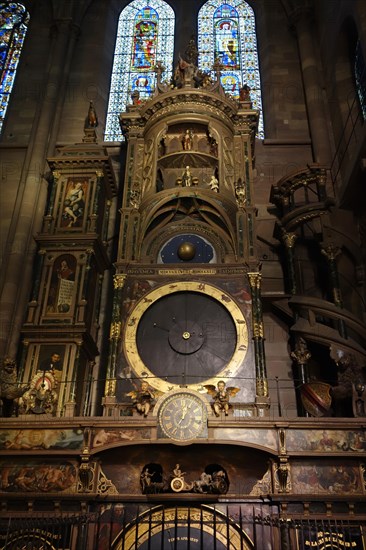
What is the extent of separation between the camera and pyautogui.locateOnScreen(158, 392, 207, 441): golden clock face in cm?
847

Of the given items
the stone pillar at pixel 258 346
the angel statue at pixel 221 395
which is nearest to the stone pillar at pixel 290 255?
the stone pillar at pixel 258 346

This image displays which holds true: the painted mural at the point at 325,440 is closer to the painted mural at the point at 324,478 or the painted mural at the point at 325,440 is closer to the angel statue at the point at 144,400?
the painted mural at the point at 324,478

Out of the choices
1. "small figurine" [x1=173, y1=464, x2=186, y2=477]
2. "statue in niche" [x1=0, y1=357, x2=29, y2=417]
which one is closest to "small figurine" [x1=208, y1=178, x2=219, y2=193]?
"statue in niche" [x1=0, y1=357, x2=29, y2=417]

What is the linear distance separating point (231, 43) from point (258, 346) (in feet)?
34.9

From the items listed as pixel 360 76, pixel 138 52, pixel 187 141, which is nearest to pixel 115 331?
pixel 187 141

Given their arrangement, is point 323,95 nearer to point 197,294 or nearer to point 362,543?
point 197,294

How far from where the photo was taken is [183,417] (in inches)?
337

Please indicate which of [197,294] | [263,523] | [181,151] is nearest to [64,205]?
[181,151]

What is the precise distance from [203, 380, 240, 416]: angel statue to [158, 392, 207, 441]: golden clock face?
0.35m

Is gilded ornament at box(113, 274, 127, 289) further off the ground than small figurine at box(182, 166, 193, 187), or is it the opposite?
small figurine at box(182, 166, 193, 187)

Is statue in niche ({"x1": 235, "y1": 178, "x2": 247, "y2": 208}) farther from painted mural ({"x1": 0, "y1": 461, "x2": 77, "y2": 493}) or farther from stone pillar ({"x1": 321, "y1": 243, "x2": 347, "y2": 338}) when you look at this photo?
painted mural ({"x1": 0, "y1": 461, "x2": 77, "y2": 493})

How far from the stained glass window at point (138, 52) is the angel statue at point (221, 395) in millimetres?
8411

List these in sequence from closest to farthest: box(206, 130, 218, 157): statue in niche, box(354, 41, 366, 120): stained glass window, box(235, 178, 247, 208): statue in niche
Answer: box(235, 178, 247, 208): statue in niche
box(206, 130, 218, 157): statue in niche
box(354, 41, 366, 120): stained glass window

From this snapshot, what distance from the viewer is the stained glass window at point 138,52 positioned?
16797mm
